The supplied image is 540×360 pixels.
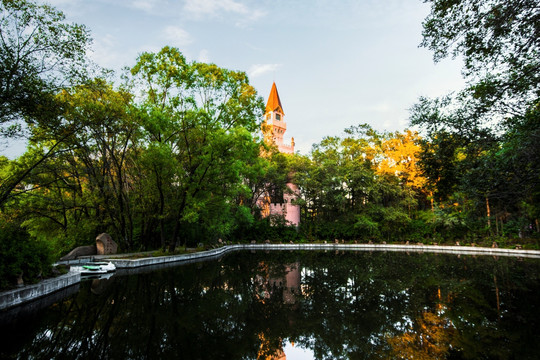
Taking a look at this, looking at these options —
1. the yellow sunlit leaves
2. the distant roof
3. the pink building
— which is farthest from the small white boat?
the distant roof

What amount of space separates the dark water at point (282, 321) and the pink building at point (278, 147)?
19.6 m

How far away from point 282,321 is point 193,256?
12.5 meters

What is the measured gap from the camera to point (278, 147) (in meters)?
38.4

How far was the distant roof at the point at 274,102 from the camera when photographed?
157 feet

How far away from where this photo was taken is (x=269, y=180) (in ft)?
94.2

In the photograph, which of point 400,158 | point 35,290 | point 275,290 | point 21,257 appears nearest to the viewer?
point 21,257

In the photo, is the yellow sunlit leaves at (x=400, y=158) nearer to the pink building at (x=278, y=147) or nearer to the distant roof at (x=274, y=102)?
the pink building at (x=278, y=147)

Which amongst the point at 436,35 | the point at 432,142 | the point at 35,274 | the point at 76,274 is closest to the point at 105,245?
the point at 76,274

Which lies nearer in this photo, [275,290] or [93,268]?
[275,290]

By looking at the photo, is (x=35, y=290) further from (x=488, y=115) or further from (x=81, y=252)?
(x=488, y=115)

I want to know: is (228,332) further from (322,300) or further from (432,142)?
(432,142)

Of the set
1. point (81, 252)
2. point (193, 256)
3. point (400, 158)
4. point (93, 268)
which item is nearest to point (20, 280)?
point (93, 268)

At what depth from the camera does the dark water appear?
4.40 m

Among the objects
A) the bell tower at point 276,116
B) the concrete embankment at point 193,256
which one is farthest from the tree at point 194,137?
the bell tower at point 276,116
